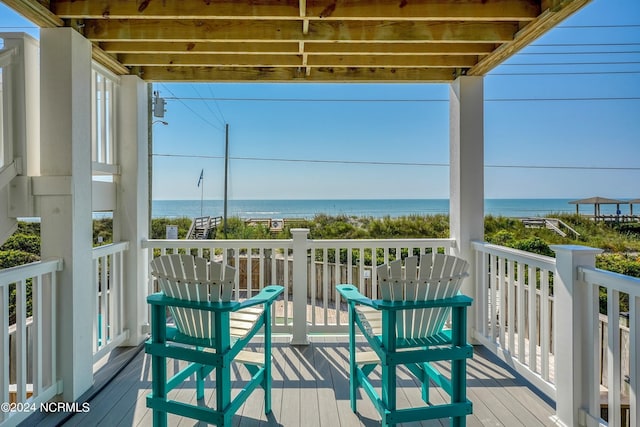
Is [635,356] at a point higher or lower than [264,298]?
lower

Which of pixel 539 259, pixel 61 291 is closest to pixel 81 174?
pixel 61 291

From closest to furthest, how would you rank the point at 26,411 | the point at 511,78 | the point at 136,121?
the point at 26,411 < the point at 136,121 < the point at 511,78

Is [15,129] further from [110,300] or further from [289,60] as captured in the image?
[289,60]

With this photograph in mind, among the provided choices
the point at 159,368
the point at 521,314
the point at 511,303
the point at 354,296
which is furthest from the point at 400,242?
the point at 159,368

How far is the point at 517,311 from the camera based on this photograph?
2928 millimetres

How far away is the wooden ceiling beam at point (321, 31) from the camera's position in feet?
8.70

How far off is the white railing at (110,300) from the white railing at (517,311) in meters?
3.19

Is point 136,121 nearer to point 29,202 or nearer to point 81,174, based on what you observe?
point 81,174

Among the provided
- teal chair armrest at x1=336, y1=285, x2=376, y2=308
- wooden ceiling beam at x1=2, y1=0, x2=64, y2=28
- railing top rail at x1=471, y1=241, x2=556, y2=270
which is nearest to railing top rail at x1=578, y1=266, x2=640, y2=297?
railing top rail at x1=471, y1=241, x2=556, y2=270

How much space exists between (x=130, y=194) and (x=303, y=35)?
2.08 metres

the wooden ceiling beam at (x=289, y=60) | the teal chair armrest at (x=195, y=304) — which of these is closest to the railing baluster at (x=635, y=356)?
the teal chair armrest at (x=195, y=304)

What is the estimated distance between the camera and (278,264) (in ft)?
22.1

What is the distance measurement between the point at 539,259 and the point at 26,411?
329cm

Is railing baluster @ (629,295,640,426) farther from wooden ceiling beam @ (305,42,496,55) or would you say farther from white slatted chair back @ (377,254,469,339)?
wooden ceiling beam @ (305,42,496,55)
